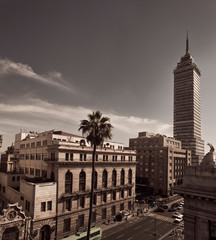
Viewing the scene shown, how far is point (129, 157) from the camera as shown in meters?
67.4

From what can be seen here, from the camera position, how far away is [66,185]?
47125 millimetres

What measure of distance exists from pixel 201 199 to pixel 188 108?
167 metres

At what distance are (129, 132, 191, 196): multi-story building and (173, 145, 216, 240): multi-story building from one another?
260 feet

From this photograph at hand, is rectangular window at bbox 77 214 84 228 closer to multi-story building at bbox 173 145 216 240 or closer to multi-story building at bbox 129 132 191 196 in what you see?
multi-story building at bbox 173 145 216 240

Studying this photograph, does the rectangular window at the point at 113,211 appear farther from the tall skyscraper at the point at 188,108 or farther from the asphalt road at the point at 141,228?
the tall skyscraper at the point at 188,108

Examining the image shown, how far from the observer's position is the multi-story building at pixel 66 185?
42.4 m

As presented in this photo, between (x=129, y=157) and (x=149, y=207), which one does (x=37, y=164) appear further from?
(x=149, y=207)

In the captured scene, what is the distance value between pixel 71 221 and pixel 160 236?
71.7ft

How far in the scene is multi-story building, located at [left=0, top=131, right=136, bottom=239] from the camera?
42375 mm

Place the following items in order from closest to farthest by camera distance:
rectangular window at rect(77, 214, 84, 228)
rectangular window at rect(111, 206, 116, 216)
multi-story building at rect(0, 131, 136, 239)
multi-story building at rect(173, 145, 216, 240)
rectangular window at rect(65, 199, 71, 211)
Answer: multi-story building at rect(173, 145, 216, 240), multi-story building at rect(0, 131, 136, 239), rectangular window at rect(65, 199, 71, 211), rectangular window at rect(77, 214, 84, 228), rectangular window at rect(111, 206, 116, 216)

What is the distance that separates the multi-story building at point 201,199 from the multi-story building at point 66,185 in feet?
99.5

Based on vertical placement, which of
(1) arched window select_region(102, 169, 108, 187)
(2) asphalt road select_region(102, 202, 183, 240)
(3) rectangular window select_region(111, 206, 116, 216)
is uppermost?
(1) arched window select_region(102, 169, 108, 187)

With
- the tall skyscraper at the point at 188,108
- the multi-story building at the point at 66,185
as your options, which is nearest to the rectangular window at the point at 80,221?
the multi-story building at the point at 66,185

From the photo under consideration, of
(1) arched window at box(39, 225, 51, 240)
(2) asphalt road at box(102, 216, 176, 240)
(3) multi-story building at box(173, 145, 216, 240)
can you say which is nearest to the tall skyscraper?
(2) asphalt road at box(102, 216, 176, 240)
